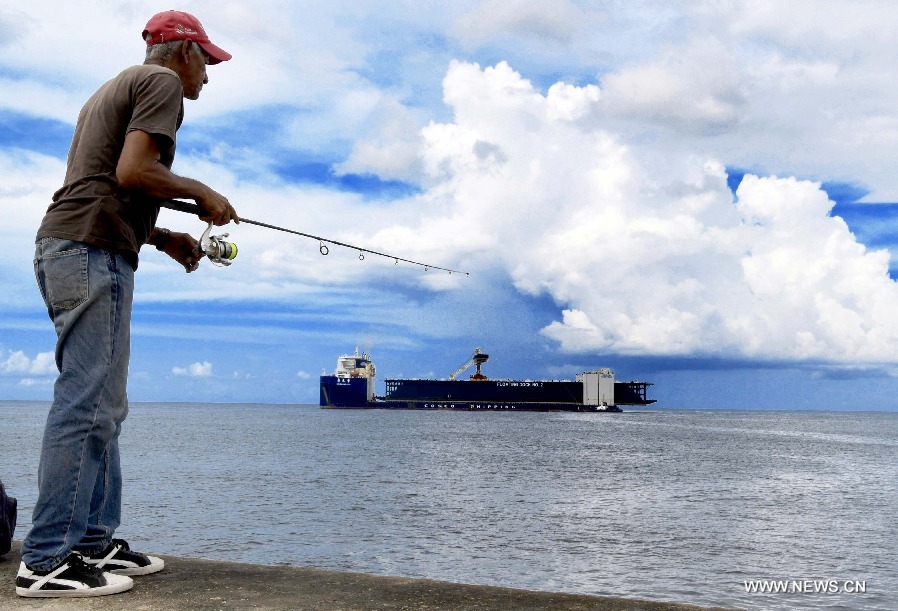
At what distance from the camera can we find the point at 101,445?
239cm

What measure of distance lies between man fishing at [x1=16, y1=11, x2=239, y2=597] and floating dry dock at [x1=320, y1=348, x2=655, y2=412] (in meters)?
84.6

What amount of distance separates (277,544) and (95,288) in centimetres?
892

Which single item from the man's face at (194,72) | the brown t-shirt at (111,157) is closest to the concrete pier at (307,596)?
the brown t-shirt at (111,157)

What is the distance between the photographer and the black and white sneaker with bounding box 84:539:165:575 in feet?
8.50

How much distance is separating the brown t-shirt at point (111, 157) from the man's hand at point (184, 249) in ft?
1.63

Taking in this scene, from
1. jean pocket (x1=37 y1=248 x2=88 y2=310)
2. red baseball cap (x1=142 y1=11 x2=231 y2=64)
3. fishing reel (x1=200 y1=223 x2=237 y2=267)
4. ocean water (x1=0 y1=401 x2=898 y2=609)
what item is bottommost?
ocean water (x1=0 y1=401 x2=898 y2=609)

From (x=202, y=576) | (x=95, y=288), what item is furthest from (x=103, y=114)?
(x=202, y=576)

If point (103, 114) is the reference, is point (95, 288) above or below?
below

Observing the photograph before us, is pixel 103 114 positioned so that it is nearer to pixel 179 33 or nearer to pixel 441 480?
pixel 179 33

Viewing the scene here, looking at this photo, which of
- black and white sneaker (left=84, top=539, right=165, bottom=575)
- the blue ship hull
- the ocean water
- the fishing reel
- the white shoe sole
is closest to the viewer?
the white shoe sole

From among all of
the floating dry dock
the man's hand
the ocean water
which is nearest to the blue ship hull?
the floating dry dock

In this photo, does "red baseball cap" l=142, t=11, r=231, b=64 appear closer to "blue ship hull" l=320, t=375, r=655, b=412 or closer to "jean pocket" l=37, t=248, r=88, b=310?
"jean pocket" l=37, t=248, r=88, b=310

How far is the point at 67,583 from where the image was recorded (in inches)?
90.0

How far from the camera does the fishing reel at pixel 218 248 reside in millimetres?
2859
